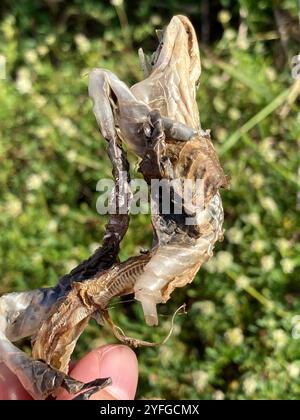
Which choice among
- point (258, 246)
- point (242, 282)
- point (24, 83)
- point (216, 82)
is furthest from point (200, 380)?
point (24, 83)

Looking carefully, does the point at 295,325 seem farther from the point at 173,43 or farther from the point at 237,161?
the point at 173,43

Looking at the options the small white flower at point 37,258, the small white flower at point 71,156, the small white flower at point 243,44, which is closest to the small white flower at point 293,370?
the small white flower at point 37,258

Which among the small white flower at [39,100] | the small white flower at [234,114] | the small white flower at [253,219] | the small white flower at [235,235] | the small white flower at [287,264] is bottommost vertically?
the small white flower at [287,264]

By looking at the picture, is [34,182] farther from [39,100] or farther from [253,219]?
[253,219]

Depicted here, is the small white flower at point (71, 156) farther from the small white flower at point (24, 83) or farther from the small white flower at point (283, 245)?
the small white flower at point (283, 245)

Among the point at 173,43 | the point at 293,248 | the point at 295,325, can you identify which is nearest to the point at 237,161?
the point at 293,248
